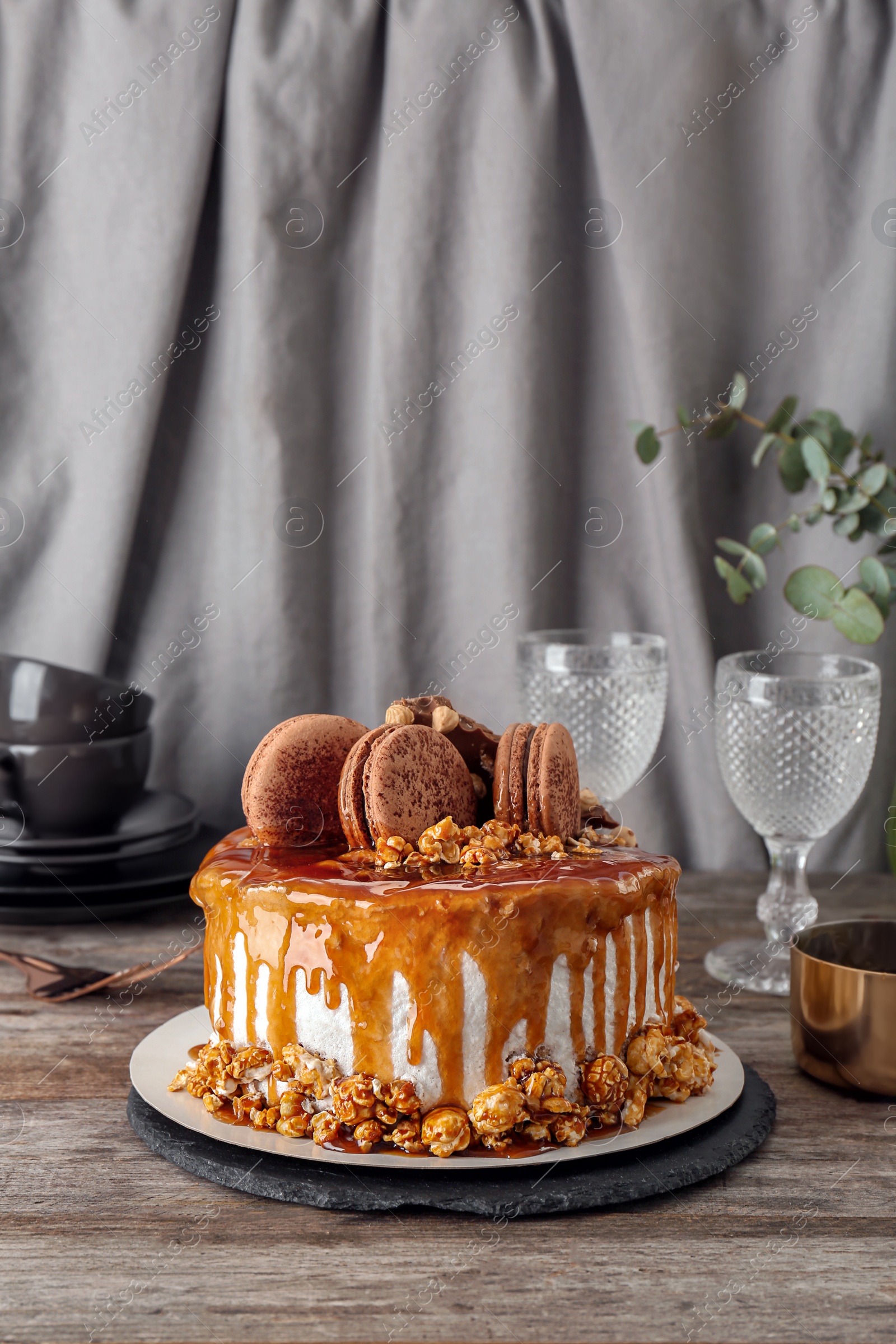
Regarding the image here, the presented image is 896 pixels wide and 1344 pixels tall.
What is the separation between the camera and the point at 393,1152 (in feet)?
2.27

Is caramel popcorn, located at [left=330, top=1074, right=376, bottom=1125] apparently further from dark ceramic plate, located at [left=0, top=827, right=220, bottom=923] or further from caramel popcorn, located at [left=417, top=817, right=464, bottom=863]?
dark ceramic plate, located at [left=0, top=827, right=220, bottom=923]

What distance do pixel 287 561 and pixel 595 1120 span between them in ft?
2.87

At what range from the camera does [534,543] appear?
1.43 metres

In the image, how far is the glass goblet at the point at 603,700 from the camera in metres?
1.25

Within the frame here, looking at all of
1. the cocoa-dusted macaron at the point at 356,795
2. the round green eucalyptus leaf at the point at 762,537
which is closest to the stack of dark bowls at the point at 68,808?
the cocoa-dusted macaron at the point at 356,795

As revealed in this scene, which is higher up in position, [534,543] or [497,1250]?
[534,543]

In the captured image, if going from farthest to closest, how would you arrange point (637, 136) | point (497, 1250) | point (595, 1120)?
1. point (637, 136)
2. point (595, 1120)
3. point (497, 1250)

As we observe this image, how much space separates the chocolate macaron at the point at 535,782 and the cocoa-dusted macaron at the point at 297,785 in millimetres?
115

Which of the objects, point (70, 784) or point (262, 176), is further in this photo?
point (262, 176)

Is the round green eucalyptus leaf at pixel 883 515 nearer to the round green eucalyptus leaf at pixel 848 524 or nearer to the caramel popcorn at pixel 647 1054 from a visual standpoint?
the round green eucalyptus leaf at pixel 848 524

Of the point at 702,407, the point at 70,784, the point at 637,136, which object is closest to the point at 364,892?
the point at 70,784

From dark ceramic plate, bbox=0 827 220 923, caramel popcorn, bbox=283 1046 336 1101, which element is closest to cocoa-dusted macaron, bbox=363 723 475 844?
caramel popcorn, bbox=283 1046 336 1101

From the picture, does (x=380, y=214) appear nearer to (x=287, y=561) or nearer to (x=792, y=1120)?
(x=287, y=561)

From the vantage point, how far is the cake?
0.71 m
